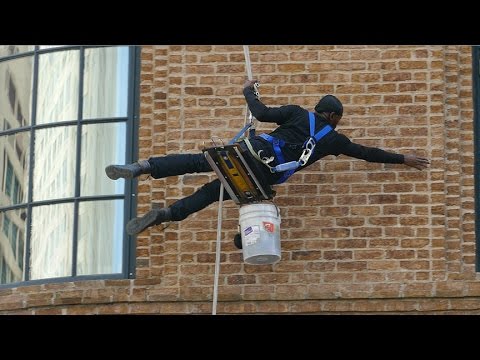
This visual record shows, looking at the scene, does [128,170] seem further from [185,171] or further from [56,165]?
[56,165]

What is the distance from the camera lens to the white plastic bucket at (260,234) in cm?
1720

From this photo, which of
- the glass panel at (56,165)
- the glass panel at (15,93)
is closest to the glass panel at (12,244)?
the glass panel at (56,165)

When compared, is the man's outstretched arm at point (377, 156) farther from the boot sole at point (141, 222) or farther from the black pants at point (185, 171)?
the boot sole at point (141, 222)

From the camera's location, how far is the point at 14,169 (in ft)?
60.7

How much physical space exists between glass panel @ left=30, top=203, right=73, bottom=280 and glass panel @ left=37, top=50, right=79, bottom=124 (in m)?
0.71

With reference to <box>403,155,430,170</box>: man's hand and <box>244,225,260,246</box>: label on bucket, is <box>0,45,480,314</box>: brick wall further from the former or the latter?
<box>244,225,260,246</box>: label on bucket

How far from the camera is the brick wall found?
17.7m

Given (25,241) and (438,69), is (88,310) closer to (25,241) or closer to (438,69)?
(25,241)

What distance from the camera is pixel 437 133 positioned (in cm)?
1800

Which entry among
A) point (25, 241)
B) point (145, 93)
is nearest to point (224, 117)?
point (145, 93)

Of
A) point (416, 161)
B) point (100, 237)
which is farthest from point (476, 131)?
point (100, 237)

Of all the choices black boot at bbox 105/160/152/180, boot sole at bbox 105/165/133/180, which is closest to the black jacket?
black boot at bbox 105/160/152/180

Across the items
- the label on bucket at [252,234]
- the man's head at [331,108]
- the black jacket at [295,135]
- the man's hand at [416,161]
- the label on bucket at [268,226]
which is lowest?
the label on bucket at [252,234]

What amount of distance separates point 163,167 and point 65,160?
4.01 ft
